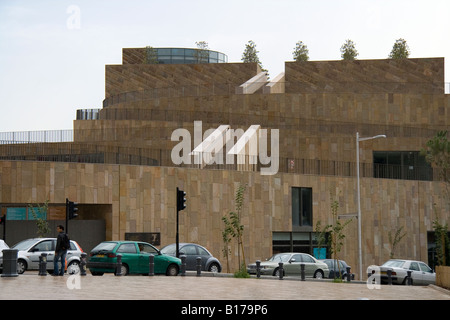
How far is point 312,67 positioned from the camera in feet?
217

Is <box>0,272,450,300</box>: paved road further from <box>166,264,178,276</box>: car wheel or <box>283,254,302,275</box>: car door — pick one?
<box>283,254,302,275</box>: car door

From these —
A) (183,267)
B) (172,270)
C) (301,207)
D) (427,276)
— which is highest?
(301,207)

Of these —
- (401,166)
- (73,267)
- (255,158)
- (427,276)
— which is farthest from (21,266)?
(401,166)

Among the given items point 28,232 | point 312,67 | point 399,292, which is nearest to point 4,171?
point 28,232

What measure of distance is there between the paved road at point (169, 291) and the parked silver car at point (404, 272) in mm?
7360

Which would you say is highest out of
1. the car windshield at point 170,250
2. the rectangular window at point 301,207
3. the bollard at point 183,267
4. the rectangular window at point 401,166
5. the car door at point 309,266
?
the rectangular window at point 401,166

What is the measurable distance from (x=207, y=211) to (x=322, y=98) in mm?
20600

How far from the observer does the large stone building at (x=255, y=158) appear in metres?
39.6

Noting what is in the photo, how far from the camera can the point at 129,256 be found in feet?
93.7

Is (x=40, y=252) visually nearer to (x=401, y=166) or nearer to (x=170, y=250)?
(x=170, y=250)

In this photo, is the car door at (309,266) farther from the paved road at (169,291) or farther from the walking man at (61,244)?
the walking man at (61,244)

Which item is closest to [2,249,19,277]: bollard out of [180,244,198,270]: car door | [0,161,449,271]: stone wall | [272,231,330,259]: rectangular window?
[180,244,198,270]: car door

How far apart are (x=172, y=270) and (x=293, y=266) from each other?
7358mm

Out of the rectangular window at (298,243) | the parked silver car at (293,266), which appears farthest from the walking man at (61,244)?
the rectangular window at (298,243)
